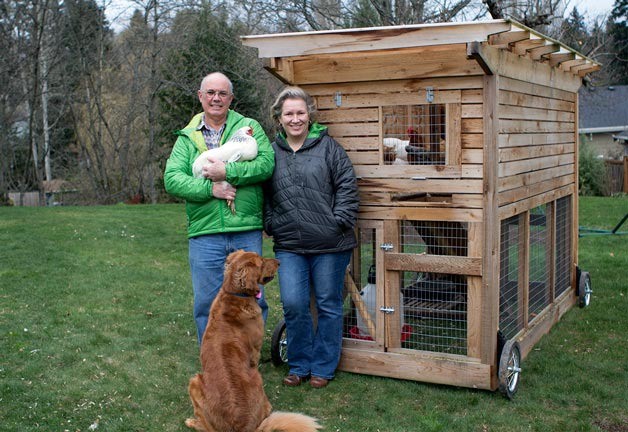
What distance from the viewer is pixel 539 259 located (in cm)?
713

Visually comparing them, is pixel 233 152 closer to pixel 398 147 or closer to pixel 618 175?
pixel 398 147

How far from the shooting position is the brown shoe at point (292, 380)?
5.41 meters

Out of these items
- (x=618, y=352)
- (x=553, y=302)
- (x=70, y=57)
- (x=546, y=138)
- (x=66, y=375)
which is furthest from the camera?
(x=70, y=57)

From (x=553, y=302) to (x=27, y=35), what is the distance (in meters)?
16.8

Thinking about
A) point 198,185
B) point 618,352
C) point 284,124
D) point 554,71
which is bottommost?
point 618,352

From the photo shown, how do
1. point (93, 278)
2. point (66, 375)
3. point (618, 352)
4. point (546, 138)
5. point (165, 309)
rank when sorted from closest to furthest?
point (66, 375) → point (618, 352) → point (546, 138) → point (165, 309) → point (93, 278)

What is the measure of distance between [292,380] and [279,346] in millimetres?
487

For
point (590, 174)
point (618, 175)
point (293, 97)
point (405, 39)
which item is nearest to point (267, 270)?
point (293, 97)

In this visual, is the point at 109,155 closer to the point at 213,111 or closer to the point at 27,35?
the point at 27,35

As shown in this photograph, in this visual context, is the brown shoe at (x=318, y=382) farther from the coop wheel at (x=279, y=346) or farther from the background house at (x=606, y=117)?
the background house at (x=606, y=117)

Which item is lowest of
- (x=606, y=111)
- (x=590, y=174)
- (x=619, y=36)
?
(x=590, y=174)

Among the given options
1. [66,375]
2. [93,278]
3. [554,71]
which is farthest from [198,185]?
[93,278]

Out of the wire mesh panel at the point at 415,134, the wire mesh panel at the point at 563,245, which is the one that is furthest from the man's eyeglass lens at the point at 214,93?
the wire mesh panel at the point at 563,245

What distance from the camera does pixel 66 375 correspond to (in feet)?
18.2
